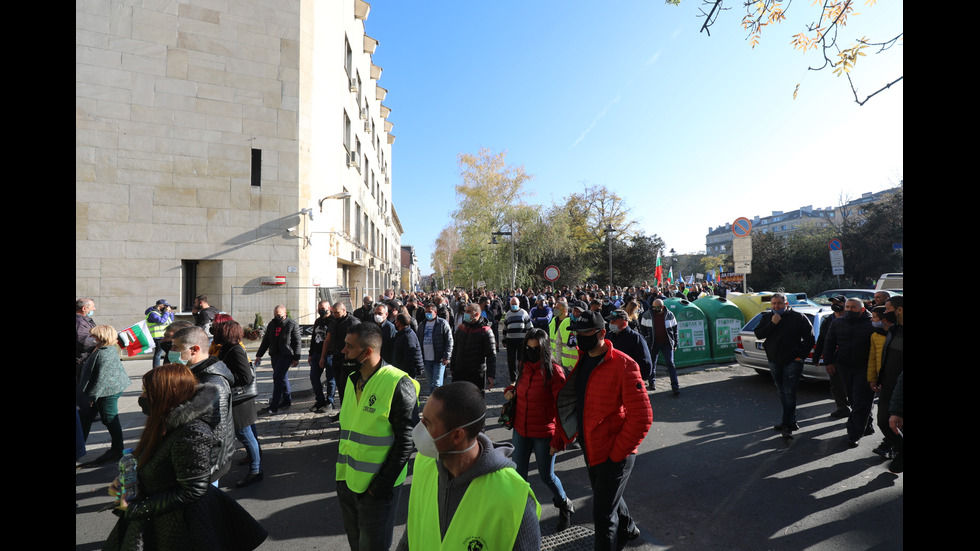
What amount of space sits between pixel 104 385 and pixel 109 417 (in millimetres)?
422

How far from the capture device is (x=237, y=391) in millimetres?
4664

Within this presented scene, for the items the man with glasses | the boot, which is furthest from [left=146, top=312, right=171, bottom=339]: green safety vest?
the man with glasses

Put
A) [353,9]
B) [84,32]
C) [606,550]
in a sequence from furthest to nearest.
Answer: [353,9] → [84,32] → [606,550]

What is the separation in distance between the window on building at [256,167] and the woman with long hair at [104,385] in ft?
33.8

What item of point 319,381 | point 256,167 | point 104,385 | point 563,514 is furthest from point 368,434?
point 256,167

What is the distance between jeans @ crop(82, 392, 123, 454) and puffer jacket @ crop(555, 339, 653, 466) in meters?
5.74

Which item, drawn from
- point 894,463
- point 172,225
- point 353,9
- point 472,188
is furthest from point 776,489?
point 472,188

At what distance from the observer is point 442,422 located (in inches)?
69.0

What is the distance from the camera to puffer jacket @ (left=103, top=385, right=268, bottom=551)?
2236 mm

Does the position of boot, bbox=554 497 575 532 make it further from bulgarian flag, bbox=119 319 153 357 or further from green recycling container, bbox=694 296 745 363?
green recycling container, bbox=694 296 745 363

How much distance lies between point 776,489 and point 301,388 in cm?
844

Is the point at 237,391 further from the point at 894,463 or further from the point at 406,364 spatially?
the point at 894,463

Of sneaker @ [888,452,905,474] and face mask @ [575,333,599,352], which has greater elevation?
face mask @ [575,333,599,352]
